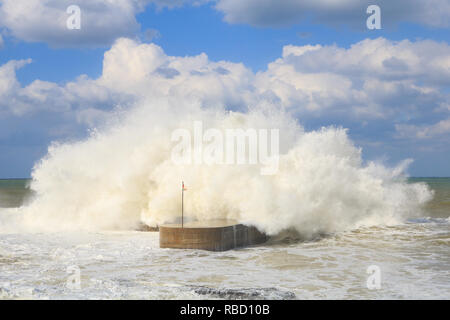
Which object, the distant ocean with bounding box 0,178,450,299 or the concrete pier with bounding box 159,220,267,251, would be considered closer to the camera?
the distant ocean with bounding box 0,178,450,299

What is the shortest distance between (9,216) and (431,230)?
1943cm

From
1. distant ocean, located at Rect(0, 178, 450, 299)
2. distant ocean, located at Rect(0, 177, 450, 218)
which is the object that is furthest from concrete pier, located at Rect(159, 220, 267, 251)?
distant ocean, located at Rect(0, 177, 450, 218)

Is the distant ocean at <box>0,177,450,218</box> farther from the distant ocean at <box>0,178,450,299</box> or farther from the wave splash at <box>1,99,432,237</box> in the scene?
the distant ocean at <box>0,178,450,299</box>

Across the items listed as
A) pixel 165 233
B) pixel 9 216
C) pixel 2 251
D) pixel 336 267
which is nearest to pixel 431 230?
pixel 336 267

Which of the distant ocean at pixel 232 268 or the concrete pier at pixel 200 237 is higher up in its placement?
the concrete pier at pixel 200 237

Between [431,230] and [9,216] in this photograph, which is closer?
[431,230]

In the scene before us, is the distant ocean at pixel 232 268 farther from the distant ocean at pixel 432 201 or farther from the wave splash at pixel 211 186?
the distant ocean at pixel 432 201

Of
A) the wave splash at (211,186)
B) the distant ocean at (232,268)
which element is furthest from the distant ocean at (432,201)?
the distant ocean at (232,268)

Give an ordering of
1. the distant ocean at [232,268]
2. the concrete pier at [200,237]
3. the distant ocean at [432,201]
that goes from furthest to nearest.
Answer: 1. the distant ocean at [432,201]
2. the concrete pier at [200,237]
3. the distant ocean at [232,268]

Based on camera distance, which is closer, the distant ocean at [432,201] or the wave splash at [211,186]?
the wave splash at [211,186]

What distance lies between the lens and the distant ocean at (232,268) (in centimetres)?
980

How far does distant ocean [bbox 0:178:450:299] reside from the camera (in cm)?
980
